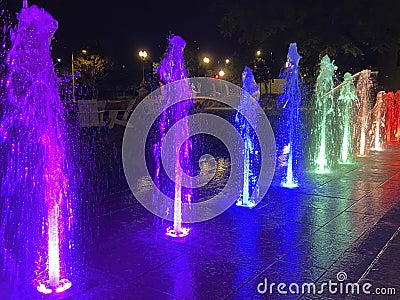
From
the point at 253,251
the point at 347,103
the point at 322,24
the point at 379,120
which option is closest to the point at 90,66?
the point at 322,24

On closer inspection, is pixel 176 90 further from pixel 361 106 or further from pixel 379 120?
pixel 379 120

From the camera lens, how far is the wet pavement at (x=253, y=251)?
389 centimetres

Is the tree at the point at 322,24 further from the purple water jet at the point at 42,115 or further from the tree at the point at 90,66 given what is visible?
the tree at the point at 90,66

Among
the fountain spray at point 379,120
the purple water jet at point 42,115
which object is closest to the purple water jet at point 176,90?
the purple water jet at point 42,115

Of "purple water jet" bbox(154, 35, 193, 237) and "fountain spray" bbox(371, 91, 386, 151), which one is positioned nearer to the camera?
"purple water jet" bbox(154, 35, 193, 237)

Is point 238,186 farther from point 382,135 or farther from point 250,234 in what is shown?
point 382,135

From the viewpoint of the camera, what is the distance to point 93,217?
6090 mm

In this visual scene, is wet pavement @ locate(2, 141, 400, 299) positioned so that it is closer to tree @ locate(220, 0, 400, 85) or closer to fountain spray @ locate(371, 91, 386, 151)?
fountain spray @ locate(371, 91, 386, 151)

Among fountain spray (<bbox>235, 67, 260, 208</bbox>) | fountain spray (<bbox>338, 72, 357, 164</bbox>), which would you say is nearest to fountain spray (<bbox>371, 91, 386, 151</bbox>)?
fountain spray (<bbox>338, 72, 357, 164</bbox>)

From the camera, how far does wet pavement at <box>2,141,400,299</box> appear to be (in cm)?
389

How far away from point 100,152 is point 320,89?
19.1ft

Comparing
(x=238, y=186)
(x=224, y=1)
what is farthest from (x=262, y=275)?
(x=224, y=1)

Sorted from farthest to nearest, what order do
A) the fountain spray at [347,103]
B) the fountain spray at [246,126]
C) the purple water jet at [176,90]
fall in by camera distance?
1. the fountain spray at [347,103]
2. the fountain spray at [246,126]
3. the purple water jet at [176,90]

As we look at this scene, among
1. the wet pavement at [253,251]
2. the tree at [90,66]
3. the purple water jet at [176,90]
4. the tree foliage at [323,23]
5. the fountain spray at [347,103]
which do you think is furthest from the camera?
the tree at [90,66]
